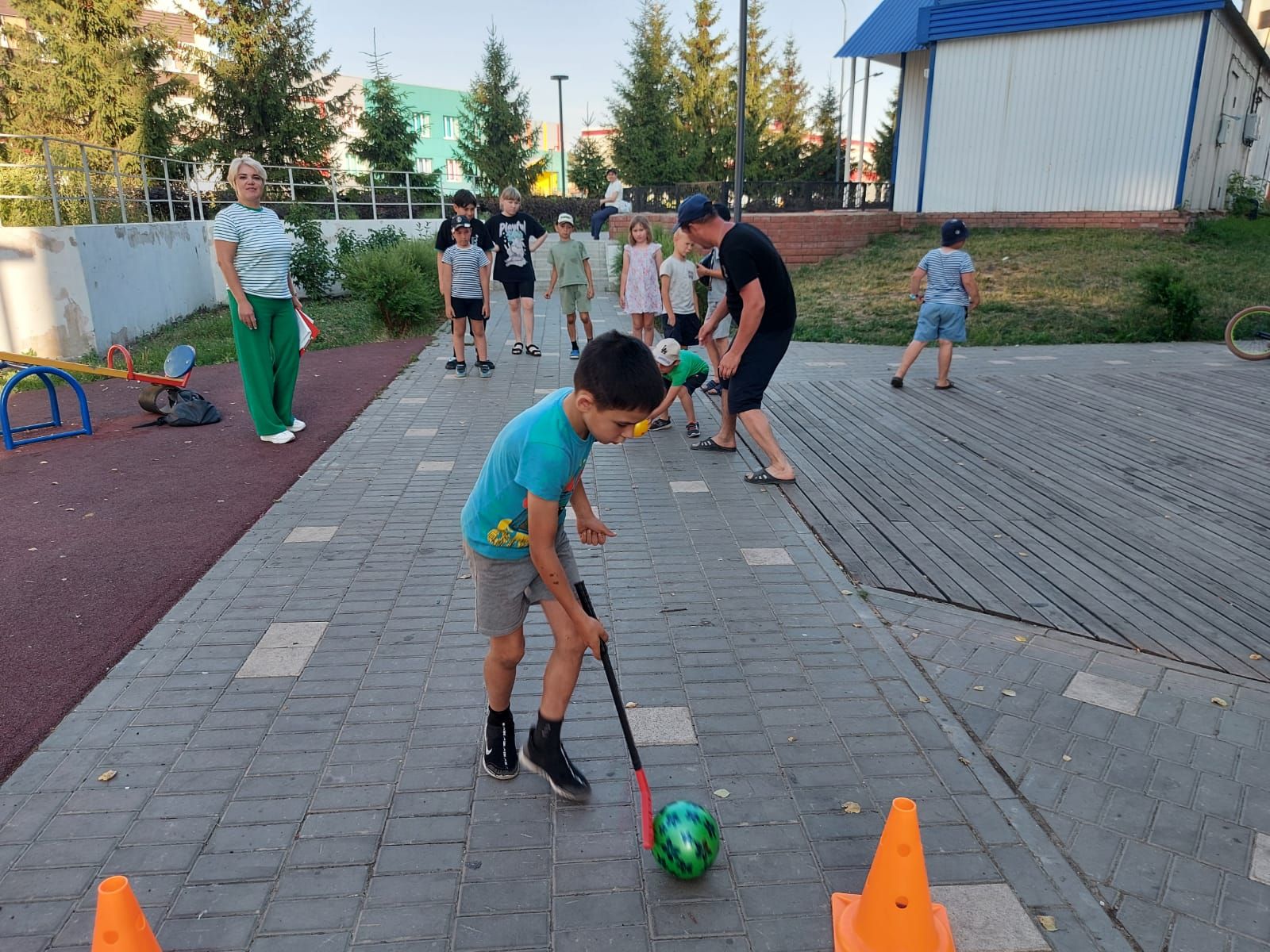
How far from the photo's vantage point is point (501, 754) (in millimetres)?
3082

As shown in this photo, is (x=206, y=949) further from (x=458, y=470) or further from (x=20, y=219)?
(x=20, y=219)

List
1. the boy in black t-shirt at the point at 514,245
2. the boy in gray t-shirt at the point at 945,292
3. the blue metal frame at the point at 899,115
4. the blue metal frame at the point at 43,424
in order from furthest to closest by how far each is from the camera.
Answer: the blue metal frame at the point at 899,115, the boy in black t-shirt at the point at 514,245, the boy in gray t-shirt at the point at 945,292, the blue metal frame at the point at 43,424

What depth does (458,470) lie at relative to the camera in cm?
668

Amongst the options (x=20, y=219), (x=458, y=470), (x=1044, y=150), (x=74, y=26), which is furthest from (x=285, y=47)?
(x=458, y=470)

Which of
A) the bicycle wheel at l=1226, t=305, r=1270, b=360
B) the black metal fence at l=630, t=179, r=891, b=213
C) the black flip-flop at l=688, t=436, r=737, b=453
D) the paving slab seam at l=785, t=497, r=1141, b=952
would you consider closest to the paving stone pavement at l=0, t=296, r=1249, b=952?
the paving slab seam at l=785, t=497, r=1141, b=952

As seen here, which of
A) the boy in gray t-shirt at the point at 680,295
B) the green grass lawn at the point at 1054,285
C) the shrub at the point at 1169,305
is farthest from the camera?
the green grass lawn at the point at 1054,285

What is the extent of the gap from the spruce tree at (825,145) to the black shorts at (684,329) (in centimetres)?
3265

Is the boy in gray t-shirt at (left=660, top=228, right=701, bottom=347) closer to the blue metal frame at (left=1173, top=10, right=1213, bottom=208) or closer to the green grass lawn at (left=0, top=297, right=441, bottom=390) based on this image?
the green grass lawn at (left=0, top=297, right=441, bottom=390)

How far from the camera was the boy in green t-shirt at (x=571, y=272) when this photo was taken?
10609 millimetres

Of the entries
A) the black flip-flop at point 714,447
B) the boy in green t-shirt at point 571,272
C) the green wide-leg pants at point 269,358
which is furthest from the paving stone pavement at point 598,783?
the boy in green t-shirt at point 571,272

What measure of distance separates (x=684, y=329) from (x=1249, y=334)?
7.37 meters

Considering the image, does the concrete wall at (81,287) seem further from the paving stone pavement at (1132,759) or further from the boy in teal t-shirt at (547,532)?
the paving stone pavement at (1132,759)

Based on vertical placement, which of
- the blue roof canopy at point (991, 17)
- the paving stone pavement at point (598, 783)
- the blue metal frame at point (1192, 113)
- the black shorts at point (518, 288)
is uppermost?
the blue roof canopy at point (991, 17)

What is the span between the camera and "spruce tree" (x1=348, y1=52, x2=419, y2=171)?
33.0m
